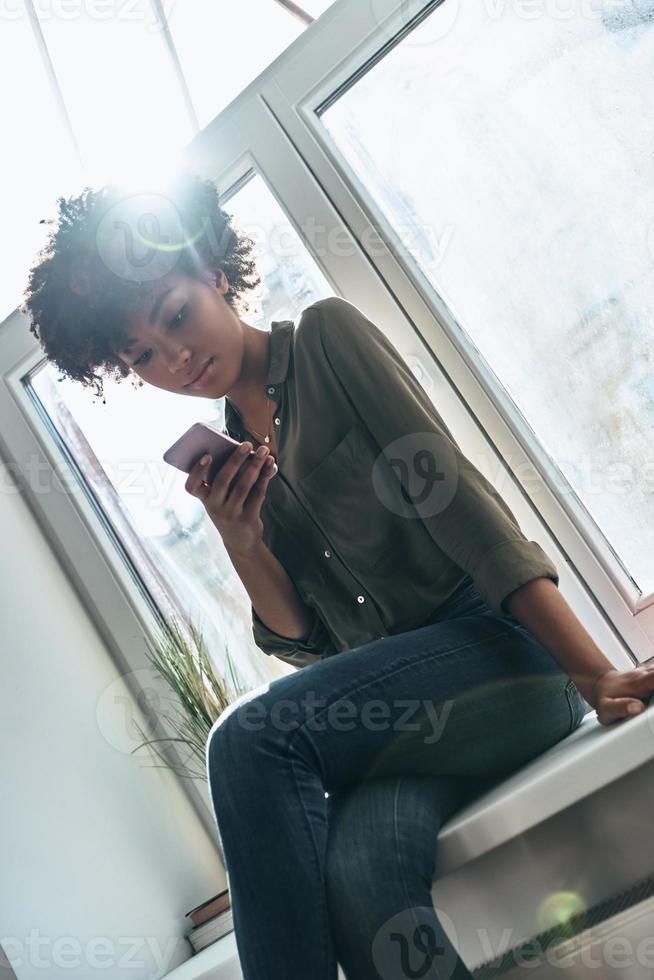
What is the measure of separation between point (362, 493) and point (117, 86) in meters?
1.39

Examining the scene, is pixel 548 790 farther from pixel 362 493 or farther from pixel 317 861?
pixel 362 493

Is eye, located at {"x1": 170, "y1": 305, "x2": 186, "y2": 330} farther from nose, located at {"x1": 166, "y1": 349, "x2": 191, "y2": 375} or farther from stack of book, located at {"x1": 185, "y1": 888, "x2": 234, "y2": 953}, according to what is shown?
stack of book, located at {"x1": 185, "y1": 888, "x2": 234, "y2": 953}

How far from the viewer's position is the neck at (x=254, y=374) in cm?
158

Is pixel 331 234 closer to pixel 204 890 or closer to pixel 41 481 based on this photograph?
pixel 41 481

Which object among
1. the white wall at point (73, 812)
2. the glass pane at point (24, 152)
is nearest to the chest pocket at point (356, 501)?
the white wall at point (73, 812)

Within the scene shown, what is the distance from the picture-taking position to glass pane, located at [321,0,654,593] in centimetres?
164

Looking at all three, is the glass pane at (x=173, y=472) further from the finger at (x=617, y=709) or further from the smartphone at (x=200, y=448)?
the finger at (x=617, y=709)

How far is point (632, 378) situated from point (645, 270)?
0.19 metres

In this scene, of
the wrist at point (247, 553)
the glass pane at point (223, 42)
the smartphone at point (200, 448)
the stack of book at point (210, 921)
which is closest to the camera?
the smartphone at point (200, 448)

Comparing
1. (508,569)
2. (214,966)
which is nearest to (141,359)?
(508,569)

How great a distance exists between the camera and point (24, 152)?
240cm

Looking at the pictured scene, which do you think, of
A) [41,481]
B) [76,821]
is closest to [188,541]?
[41,481]

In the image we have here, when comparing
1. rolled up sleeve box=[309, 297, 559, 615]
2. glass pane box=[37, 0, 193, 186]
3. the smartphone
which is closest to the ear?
rolled up sleeve box=[309, 297, 559, 615]

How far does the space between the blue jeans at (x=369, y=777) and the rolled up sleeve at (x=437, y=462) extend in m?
0.11
